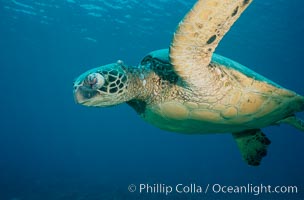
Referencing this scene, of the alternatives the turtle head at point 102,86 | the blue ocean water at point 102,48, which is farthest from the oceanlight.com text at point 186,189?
the turtle head at point 102,86

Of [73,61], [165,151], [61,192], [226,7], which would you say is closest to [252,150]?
[226,7]

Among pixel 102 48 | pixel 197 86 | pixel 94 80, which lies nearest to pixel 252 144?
pixel 197 86

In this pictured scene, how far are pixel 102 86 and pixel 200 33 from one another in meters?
1.09

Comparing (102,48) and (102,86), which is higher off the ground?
(102,48)

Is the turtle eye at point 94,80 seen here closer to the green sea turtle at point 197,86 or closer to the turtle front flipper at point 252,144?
the green sea turtle at point 197,86

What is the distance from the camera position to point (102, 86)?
253 cm

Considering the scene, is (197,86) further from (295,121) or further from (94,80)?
(295,121)

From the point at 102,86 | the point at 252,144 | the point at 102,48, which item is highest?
the point at 102,48

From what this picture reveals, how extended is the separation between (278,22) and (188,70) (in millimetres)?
17450

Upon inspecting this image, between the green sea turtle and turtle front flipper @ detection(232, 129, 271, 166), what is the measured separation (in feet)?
1.79

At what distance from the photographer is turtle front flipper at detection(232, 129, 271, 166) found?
4355mm

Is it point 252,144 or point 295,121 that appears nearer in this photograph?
point 295,121

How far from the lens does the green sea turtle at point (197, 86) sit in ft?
6.47

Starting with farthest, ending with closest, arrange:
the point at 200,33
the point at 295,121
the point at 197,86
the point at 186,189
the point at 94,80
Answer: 1. the point at 186,189
2. the point at 295,121
3. the point at 197,86
4. the point at 94,80
5. the point at 200,33
